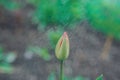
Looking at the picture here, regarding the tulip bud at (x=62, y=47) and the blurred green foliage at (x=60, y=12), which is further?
the blurred green foliage at (x=60, y=12)

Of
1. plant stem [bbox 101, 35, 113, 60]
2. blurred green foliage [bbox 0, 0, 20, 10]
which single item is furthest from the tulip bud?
blurred green foliage [bbox 0, 0, 20, 10]

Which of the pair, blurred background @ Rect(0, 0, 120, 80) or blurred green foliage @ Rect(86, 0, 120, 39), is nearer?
blurred background @ Rect(0, 0, 120, 80)

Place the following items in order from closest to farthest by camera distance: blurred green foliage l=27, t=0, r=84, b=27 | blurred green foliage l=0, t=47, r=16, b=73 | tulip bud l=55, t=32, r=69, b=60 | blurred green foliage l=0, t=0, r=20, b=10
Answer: tulip bud l=55, t=32, r=69, b=60 → blurred green foliage l=0, t=47, r=16, b=73 → blurred green foliage l=27, t=0, r=84, b=27 → blurred green foliage l=0, t=0, r=20, b=10

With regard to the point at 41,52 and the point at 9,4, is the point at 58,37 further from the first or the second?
the point at 9,4

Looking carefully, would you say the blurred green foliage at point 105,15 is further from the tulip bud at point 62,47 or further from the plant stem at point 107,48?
the tulip bud at point 62,47

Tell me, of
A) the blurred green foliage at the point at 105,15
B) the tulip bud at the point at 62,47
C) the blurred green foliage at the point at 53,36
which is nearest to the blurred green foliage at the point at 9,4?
the blurred green foliage at the point at 53,36

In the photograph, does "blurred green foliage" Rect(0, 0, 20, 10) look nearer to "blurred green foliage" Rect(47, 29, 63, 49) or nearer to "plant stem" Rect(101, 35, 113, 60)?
"blurred green foliage" Rect(47, 29, 63, 49)

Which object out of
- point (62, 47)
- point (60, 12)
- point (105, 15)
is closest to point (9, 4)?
point (60, 12)

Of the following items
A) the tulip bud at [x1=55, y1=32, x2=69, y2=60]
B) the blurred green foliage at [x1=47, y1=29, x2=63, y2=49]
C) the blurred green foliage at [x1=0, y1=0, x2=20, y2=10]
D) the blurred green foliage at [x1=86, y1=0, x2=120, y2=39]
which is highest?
the blurred green foliage at [x1=0, y1=0, x2=20, y2=10]
